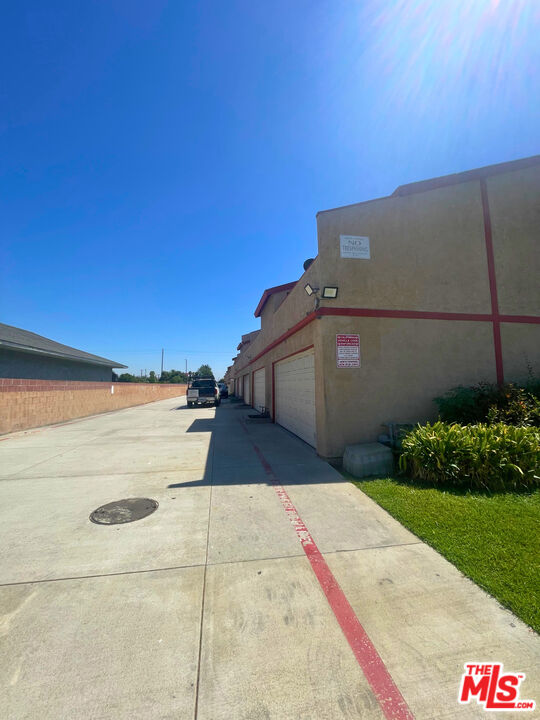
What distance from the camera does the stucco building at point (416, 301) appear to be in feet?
22.5

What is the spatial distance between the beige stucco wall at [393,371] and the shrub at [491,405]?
0.44 meters

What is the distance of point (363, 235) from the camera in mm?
7262

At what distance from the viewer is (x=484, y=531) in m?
3.52

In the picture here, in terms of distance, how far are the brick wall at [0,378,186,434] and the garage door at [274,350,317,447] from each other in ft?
32.8

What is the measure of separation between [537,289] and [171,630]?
1064 cm

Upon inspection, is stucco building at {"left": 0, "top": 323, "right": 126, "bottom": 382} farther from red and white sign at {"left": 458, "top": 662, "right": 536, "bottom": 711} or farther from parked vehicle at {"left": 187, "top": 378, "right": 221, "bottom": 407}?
red and white sign at {"left": 458, "top": 662, "right": 536, "bottom": 711}

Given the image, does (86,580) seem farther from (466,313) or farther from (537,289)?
(537,289)

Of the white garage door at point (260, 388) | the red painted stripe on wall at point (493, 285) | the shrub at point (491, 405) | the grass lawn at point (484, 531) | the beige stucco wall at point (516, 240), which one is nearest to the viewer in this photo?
the grass lawn at point (484, 531)

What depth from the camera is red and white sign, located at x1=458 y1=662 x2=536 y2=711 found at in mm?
1752

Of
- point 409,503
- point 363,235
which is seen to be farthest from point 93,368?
point 409,503

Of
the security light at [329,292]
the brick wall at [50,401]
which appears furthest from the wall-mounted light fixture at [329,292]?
the brick wall at [50,401]

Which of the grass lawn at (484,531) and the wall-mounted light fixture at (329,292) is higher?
the wall-mounted light fixture at (329,292)

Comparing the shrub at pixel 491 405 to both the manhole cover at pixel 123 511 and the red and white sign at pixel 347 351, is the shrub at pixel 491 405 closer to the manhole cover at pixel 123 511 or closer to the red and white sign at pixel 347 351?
the red and white sign at pixel 347 351

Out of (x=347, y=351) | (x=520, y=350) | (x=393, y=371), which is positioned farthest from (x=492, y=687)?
(x=520, y=350)
